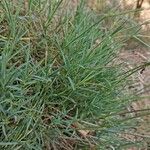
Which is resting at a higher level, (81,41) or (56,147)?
(81,41)

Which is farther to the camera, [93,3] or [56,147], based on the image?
[93,3]

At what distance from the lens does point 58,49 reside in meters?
1.76

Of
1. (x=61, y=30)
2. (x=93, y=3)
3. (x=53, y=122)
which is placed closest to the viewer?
(x=53, y=122)

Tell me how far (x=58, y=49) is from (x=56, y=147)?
42cm

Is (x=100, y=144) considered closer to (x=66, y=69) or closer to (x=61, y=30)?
(x=66, y=69)

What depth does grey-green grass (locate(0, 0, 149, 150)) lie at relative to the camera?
151 centimetres

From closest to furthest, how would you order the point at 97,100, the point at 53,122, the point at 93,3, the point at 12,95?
the point at 12,95, the point at 53,122, the point at 97,100, the point at 93,3

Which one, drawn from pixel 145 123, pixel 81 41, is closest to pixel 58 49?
pixel 81 41

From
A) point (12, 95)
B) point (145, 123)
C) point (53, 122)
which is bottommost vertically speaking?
point (145, 123)

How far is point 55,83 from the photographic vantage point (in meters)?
1.69

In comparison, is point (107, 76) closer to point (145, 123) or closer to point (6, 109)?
point (145, 123)

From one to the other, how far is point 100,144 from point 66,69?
34cm

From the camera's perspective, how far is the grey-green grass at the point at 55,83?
151 centimetres

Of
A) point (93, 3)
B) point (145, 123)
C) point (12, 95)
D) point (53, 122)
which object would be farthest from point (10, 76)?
point (93, 3)
